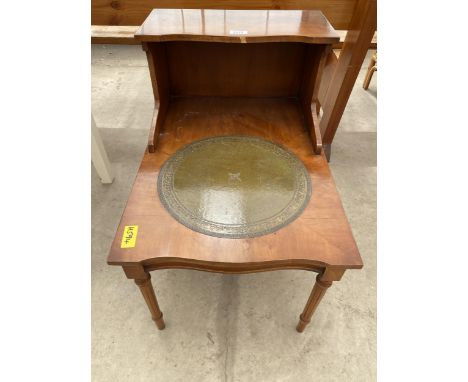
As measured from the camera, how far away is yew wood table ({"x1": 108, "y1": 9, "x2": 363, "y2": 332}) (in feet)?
2.72

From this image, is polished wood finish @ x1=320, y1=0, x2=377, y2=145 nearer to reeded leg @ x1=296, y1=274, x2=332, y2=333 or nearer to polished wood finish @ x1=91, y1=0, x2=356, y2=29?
polished wood finish @ x1=91, y1=0, x2=356, y2=29

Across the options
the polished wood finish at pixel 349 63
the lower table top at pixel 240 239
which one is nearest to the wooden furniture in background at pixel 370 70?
the polished wood finish at pixel 349 63

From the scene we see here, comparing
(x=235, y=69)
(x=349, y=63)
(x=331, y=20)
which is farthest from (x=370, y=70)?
(x=235, y=69)

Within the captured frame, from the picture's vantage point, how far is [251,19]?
3.52ft

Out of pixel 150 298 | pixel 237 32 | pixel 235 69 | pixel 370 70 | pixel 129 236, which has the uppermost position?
pixel 237 32

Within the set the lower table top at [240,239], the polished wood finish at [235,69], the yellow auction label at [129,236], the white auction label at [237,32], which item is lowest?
the yellow auction label at [129,236]

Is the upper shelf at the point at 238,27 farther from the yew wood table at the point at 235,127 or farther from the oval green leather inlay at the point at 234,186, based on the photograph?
the oval green leather inlay at the point at 234,186

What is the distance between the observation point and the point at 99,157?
1.85 m

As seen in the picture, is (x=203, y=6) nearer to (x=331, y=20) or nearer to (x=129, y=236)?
(x=331, y=20)

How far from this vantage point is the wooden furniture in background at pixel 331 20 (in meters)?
1.65

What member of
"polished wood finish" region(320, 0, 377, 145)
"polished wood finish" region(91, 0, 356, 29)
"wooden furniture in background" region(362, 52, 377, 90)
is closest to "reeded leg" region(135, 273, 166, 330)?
"polished wood finish" region(320, 0, 377, 145)

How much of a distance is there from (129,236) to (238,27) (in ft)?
2.56

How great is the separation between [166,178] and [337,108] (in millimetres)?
1430

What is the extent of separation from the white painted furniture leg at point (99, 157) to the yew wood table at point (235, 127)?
2.15 feet
